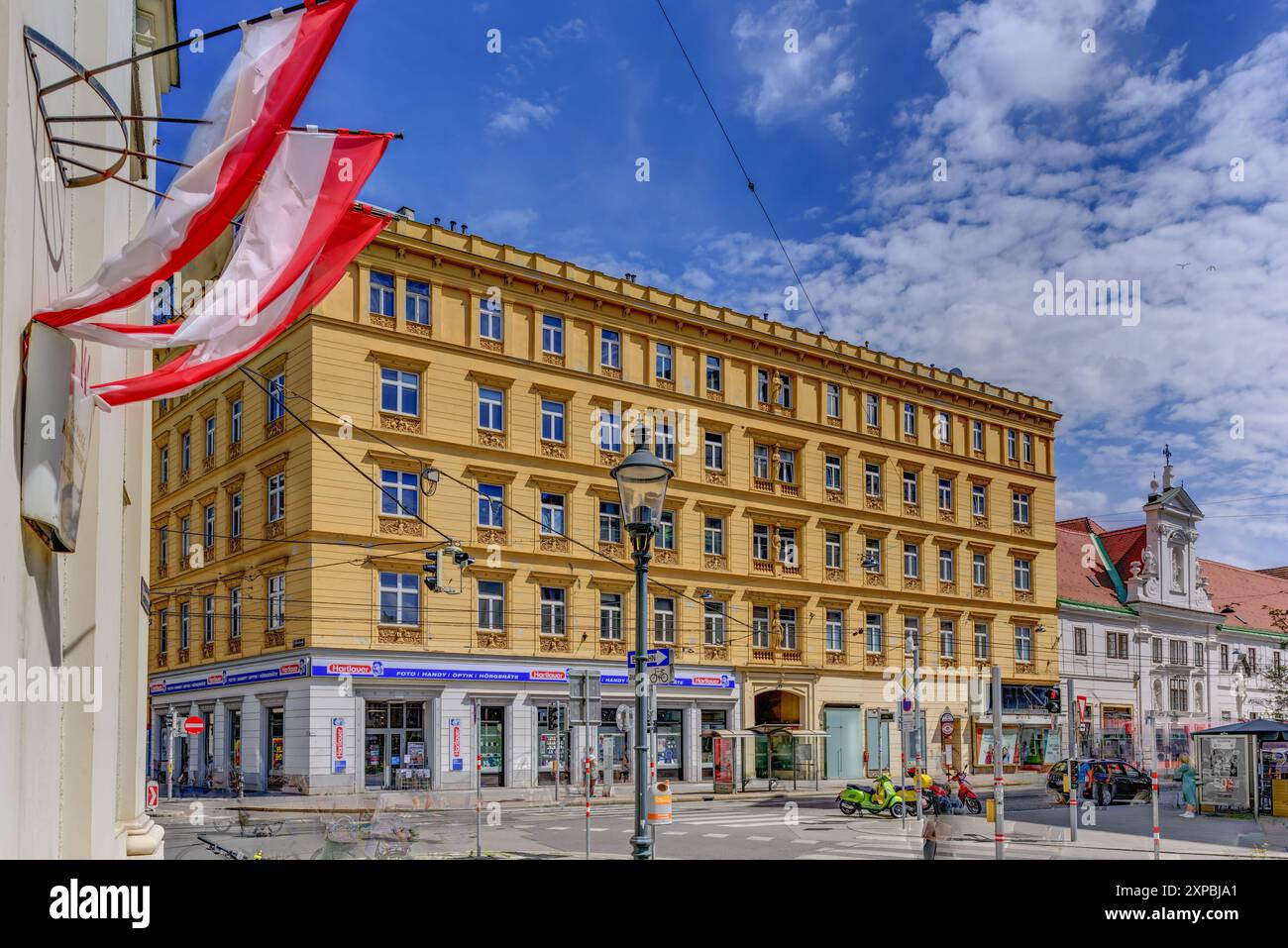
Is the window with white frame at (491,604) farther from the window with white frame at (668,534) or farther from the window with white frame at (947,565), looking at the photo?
the window with white frame at (947,565)

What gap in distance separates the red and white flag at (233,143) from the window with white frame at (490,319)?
1345 inches

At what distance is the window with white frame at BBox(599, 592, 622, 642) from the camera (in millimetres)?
41781

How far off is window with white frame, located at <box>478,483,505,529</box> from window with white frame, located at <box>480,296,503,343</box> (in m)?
4.90

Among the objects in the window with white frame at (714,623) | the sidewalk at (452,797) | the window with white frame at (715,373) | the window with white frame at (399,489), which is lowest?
the sidewalk at (452,797)

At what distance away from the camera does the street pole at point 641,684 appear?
1208 cm

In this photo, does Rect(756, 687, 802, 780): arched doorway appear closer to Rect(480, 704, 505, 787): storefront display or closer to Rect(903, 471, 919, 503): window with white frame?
Rect(480, 704, 505, 787): storefront display

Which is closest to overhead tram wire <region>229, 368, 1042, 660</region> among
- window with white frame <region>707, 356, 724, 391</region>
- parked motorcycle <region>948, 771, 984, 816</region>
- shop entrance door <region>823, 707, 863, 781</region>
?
shop entrance door <region>823, 707, 863, 781</region>

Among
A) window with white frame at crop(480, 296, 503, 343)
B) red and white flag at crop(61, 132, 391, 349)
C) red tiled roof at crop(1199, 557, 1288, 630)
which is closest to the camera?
red and white flag at crop(61, 132, 391, 349)

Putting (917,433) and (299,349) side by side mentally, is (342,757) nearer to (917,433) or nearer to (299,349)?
(299,349)

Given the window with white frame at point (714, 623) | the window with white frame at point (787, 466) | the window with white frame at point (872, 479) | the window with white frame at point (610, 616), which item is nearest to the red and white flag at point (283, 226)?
→ the window with white frame at point (610, 616)

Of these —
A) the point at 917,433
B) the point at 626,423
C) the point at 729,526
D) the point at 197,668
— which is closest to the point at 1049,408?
the point at 917,433

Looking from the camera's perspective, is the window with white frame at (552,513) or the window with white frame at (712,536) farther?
the window with white frame at (712,536)
